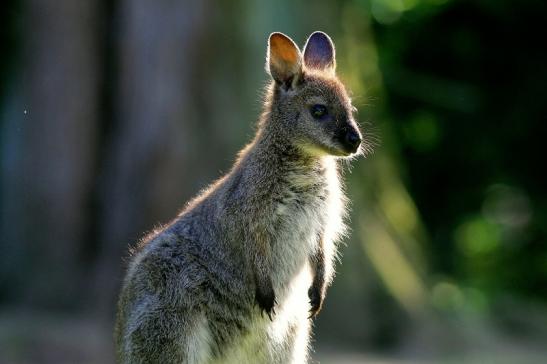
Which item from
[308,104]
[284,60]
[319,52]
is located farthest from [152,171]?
[308,104]

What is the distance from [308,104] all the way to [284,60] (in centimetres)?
37

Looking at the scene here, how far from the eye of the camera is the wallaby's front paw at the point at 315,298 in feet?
25.1

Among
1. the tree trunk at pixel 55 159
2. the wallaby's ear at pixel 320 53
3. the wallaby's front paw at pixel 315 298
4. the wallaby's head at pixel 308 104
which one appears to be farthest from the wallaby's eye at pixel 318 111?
the tree trunk at pixel 55 159

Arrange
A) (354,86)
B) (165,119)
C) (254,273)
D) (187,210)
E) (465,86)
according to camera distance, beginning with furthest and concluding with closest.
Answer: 1. (465,86)
2. (354,86)
3. (165,119)
4. (187,210)
5. (254,273)

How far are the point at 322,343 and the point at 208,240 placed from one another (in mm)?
Result: 6011

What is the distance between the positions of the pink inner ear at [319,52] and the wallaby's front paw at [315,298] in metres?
1.56

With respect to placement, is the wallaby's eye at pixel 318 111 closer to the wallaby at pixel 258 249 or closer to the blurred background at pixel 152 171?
the wallaby at pixel 258 249

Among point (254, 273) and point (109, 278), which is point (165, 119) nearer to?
point (109, 278)

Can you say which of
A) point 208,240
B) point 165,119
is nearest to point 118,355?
point 208,240

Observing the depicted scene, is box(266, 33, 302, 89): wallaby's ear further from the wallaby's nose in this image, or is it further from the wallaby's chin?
the wallaby's nose

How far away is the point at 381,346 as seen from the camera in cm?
1334

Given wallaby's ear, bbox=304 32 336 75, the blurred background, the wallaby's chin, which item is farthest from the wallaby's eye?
the blurred background

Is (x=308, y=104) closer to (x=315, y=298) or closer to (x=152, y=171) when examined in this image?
(x=315, y=298)

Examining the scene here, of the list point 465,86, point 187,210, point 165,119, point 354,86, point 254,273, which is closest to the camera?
point 254,273
